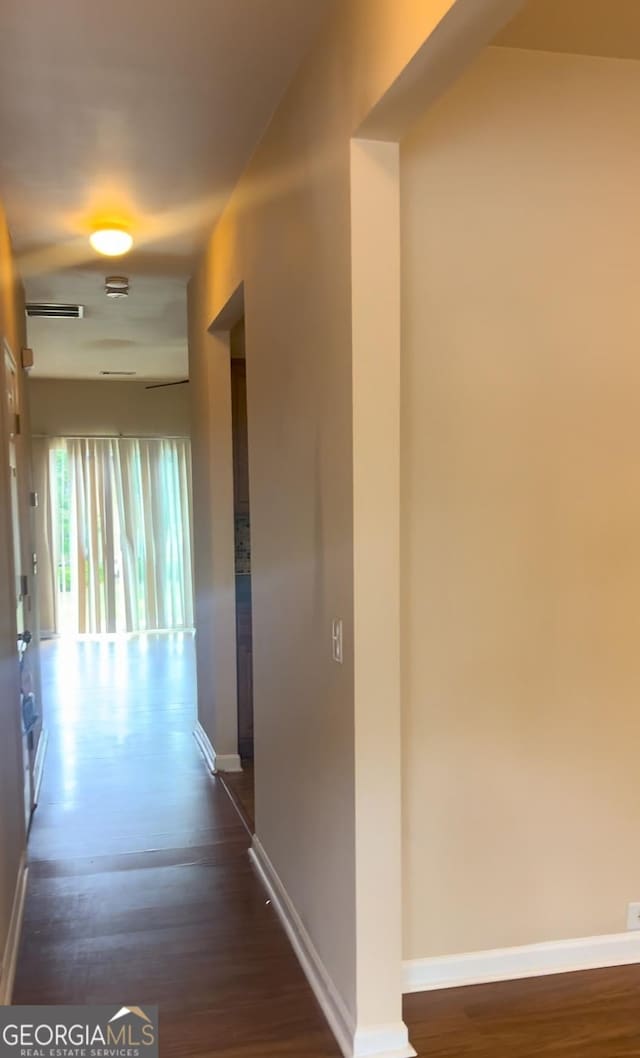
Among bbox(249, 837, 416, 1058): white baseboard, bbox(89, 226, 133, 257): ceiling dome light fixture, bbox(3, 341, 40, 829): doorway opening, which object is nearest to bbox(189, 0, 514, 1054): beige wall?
bbox(249, 837, 416, 1058): white baseboard

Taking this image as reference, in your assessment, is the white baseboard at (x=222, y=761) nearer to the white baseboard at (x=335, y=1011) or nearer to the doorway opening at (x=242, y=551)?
the doorway opening at (x=242, y=551)

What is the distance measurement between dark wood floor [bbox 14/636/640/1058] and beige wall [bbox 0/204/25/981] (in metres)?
0.21

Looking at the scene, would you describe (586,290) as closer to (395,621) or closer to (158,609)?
(395,621)

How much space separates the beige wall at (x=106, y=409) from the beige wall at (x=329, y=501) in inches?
231

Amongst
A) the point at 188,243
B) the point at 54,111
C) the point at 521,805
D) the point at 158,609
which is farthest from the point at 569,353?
the point at 158,609

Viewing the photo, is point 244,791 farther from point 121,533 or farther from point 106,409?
point 106,409

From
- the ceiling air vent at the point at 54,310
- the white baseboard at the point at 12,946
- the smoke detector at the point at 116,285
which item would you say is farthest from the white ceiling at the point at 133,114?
the white baseboard at the point at 12,946

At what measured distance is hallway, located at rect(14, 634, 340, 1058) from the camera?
221 centimetres

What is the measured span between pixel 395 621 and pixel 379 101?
117 centimetres

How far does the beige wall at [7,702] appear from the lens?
2.55m

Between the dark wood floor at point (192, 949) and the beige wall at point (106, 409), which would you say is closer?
the dark wood floor at point (192, 949)

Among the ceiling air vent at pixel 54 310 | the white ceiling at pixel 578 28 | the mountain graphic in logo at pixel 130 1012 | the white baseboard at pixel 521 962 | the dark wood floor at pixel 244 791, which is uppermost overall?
the white ceiling at pixel 578 28

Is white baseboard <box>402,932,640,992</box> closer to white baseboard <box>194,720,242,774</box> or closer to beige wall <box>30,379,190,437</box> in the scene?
white baseboard <box>194,720,242,774</box>

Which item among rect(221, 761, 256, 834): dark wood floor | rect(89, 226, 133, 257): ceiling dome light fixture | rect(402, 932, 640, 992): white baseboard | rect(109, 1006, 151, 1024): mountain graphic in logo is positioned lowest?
rect(221, 761, 256, 834): dark wood floor
